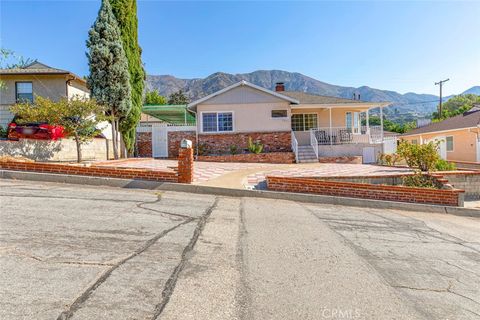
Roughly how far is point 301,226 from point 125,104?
11916 mm

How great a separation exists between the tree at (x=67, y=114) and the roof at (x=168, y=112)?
1150 cm

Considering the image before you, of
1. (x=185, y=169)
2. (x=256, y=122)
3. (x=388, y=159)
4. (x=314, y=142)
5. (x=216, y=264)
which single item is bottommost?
(x=216, y=264)

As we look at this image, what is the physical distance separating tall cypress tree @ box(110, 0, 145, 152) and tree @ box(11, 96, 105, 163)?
3889mm

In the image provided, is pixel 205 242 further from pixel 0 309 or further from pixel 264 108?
pixel 264 108

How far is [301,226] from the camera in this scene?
5.50 meters

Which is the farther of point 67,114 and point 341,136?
point 341,136

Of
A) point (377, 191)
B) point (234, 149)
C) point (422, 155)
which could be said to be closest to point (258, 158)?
point (234, 149)

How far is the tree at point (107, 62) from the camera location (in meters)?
13.6

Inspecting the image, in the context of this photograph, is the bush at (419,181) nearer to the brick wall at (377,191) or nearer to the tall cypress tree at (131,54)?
the brick wall at (377,191)

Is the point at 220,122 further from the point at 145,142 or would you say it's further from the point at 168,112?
the point at 168,112

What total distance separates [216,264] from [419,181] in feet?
28.5

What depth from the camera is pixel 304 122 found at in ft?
68.2

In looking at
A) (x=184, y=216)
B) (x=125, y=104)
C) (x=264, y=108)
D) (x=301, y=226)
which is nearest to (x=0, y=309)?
(x=184, y=216)

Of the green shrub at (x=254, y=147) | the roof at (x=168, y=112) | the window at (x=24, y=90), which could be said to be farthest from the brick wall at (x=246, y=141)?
the window at (x=24, y=90)
